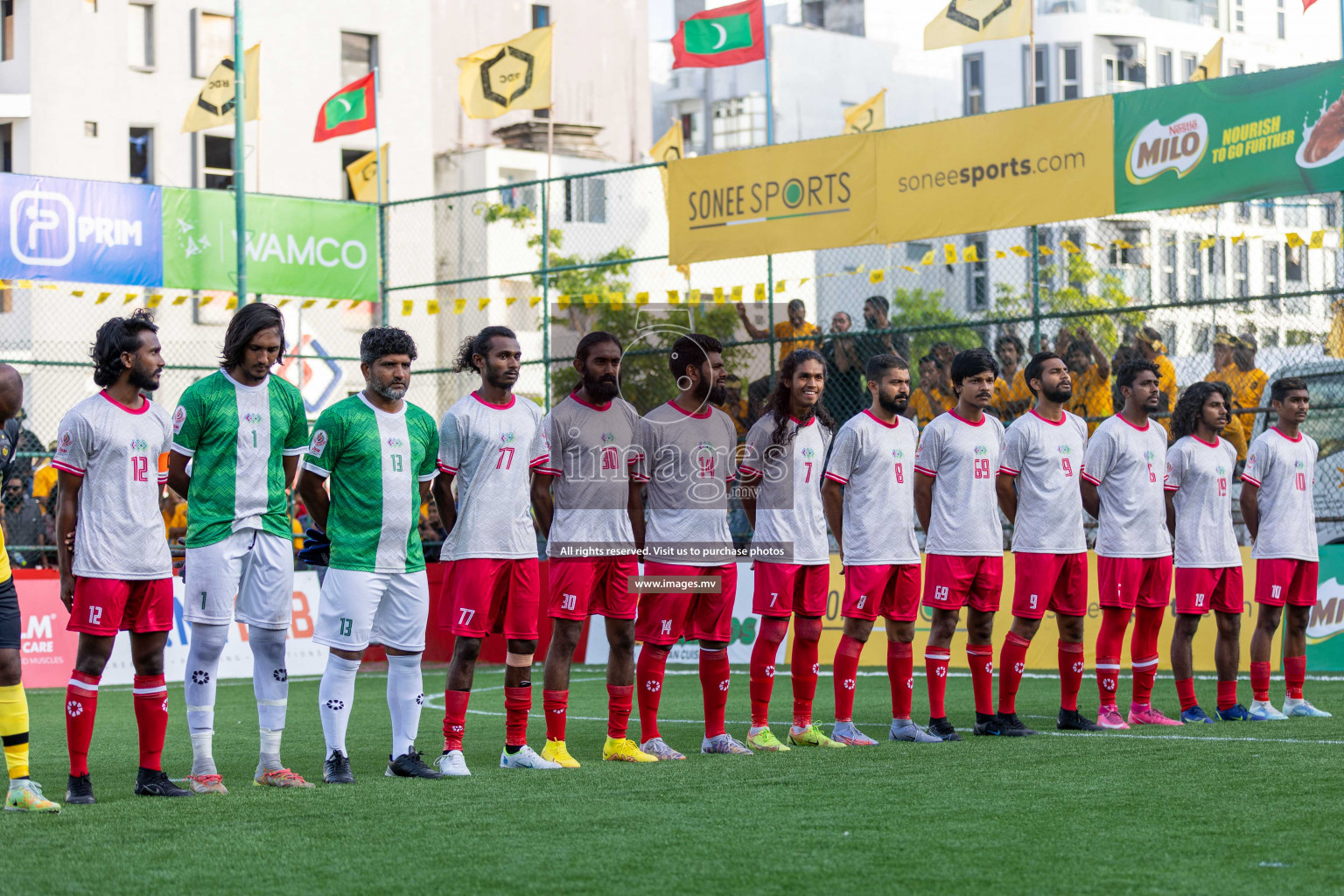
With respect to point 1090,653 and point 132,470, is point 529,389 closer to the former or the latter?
point 1090,653

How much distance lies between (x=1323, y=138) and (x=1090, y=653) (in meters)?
4.53

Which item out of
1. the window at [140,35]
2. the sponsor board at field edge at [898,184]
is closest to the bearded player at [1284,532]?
the sponsor board at field edge at [898,184]

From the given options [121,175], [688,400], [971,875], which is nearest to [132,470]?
[688,400]

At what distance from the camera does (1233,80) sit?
44.1 ft

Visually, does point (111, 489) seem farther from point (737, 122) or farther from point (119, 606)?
point (737, 122)

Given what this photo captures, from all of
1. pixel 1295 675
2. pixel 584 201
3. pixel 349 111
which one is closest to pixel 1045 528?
pixel 1295 675

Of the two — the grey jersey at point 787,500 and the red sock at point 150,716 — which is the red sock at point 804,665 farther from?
the red sock at point 150,716

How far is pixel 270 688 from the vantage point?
7688 mm

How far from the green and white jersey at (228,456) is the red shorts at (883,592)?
10.6ft

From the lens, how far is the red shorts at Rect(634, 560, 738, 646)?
344 inches

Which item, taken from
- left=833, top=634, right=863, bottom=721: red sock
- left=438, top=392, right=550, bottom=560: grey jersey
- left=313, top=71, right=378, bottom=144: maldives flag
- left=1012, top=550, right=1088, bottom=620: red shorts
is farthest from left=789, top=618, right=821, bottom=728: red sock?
left=313, top=71, right=378, bottom=144: maldives flag

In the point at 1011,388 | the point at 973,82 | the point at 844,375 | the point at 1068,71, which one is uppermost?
the point at 1068,71

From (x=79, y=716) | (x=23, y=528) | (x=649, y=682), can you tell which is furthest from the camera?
(x=23, y=528)

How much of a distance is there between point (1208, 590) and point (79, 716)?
21.4 ft
